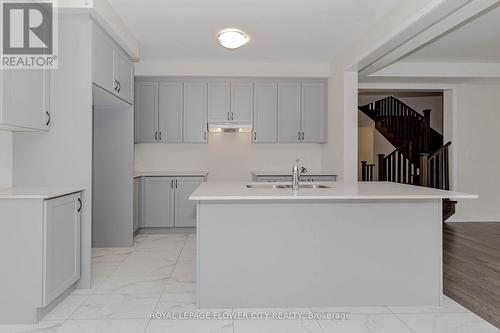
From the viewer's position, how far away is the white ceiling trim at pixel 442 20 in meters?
2.72

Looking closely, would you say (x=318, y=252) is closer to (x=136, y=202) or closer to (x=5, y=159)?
(x=5, y=159)

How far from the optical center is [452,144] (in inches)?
235

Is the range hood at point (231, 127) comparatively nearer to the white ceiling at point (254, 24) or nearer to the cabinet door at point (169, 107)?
the cabinet door at point (169, 107)

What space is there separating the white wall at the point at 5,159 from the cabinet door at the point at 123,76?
113 cm

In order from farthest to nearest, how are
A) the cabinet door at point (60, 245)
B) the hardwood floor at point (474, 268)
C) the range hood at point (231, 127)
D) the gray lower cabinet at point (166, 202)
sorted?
1. the range hood at point (231, 127)
2. the gray lower cabinet at point (166, 202)
3. the hardwood floor at point (474, 268)
4. the cabinet door at point (60, 245)

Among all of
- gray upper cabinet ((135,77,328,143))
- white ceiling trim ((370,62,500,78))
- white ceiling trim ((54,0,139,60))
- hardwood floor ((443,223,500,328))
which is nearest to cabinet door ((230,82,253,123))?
gray upper cabinet ((135,77,328,143))

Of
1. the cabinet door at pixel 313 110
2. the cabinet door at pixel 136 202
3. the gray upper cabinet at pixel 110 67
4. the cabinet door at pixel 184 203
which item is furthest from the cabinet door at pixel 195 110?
the cabinet door at pixel 313 110

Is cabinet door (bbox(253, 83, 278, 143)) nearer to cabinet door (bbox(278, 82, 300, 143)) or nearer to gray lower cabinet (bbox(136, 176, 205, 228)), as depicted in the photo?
cabinet door (bbox(278, 82, 300, 143))

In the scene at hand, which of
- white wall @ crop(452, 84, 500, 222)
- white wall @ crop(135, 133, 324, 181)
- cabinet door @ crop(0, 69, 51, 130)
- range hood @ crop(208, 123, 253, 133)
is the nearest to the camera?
cabinet door @ crop(0, 69, 51, 130)

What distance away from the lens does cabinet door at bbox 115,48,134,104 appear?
3.80 m

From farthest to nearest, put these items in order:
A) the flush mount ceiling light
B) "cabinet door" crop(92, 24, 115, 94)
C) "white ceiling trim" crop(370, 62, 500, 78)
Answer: "white ceiling trim" crop(370, 62, 500, 78) < the flush mount ceiling light < "cabinet door" crop(92, 24, 115, 94)

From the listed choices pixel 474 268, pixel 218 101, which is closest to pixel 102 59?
pixel 218 101

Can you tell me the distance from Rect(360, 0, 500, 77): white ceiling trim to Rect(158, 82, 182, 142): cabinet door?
280 cm

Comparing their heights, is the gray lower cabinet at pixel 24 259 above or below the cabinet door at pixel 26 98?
below
